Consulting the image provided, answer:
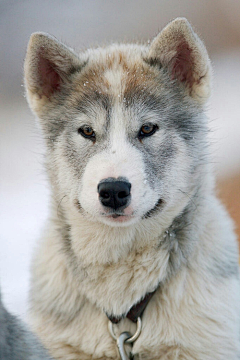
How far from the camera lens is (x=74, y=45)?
477 centimetres

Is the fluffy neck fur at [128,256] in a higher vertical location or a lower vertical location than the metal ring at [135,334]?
higher

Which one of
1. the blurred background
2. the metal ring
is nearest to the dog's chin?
the metal ring

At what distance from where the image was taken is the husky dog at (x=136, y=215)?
2.92 metres

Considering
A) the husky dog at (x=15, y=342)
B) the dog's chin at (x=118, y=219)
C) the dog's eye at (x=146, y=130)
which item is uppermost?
the dog's eye at (x=146, y=130)

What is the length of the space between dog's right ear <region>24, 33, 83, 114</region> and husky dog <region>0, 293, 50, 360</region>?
1.50m

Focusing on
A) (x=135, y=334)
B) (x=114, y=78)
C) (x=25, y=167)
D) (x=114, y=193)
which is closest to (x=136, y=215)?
(x=114, y=193)

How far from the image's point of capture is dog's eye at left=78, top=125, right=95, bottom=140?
118 inches

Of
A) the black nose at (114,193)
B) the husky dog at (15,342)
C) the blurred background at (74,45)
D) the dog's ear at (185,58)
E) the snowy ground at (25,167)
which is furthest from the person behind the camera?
the blurred background at (74,45)

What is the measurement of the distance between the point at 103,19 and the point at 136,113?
18.9 feet

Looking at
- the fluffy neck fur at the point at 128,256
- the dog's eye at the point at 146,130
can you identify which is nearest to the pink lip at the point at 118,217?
the fluffy neck fur at the point at 128,256

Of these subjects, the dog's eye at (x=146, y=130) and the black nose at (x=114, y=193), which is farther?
the dog's eye at (x=146, y=130)

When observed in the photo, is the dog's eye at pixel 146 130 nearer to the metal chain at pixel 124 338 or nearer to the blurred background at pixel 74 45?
the metal chain at pixel 124 338

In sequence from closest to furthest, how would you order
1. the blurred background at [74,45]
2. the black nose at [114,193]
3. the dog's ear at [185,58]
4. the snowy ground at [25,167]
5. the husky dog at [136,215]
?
the black nose at [114,193] < the husky dog at [136,215] < the dog's ear at [185,58] < the snowy ground at [25,167] < the blurred background at [74,45]

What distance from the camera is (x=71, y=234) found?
3.19 meters
